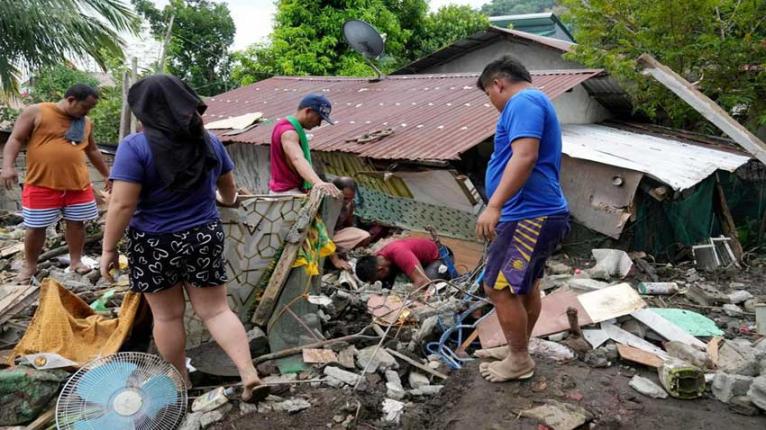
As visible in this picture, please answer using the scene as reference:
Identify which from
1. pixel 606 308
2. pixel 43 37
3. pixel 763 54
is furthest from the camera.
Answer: pixel 43 37

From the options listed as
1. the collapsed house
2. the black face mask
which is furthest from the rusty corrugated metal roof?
the black face mask

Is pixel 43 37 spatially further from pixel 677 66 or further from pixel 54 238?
pixel 677 66

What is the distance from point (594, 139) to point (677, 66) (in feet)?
4.93

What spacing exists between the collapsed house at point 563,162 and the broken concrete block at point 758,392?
3731 mm

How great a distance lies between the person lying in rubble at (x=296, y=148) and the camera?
4.13m

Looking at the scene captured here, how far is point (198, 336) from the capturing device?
3.52m

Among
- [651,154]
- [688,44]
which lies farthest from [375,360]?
[688,44]

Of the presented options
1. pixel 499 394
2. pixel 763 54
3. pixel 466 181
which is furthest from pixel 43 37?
pixel 763 54

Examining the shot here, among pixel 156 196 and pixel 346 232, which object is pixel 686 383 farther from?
pixel 346 232

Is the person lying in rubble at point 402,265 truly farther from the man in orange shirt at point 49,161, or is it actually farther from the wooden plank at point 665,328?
the man in orange shirt at point 49,161

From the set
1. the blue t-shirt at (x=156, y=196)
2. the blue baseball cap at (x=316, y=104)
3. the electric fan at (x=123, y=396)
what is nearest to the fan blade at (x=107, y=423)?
the electric fan at (x=123, y=396)

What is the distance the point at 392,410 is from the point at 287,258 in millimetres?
1251

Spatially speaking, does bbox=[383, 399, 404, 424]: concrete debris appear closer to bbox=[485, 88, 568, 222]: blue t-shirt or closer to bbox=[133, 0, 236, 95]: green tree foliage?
bbox=[485, 88, 568, 222]: blue t-shirt

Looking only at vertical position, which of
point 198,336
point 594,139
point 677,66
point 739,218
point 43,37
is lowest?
point 739,218
